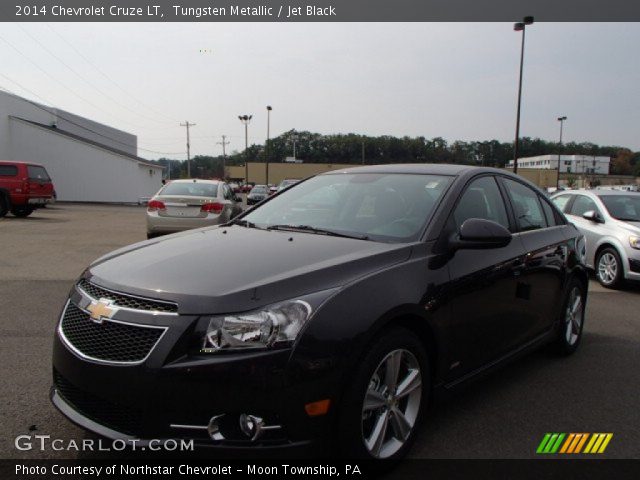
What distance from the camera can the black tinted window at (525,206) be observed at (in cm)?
430

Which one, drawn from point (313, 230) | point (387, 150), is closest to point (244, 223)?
point (313, 230)

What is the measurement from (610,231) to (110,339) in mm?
8375

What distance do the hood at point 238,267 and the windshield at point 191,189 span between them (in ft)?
26.0

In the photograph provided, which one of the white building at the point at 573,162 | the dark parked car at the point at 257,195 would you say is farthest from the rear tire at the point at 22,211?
the white building at the point at 573,162

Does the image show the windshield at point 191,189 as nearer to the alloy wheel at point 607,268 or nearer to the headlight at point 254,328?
the alloy wheel at point 607,268

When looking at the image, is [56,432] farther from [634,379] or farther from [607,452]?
[634,379]

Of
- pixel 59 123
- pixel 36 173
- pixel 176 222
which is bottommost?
pixel 176 222

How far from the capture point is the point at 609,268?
8555 mm

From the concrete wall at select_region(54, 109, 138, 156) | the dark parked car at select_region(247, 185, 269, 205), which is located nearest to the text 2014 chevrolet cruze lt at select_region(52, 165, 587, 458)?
the dark parked car at select_region(247, 185, 269, 205)

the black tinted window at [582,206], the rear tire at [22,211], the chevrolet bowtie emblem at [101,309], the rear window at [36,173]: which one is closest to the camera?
the chevrolet bowtie emblem at [101,309]

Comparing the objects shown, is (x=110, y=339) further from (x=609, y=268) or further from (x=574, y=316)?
(x=609, y=268)

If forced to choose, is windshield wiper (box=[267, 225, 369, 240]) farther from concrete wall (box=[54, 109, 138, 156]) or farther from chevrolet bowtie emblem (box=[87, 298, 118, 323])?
concrete wall (box=[54, 109, 138, 156])

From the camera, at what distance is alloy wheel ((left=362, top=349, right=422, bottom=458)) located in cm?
269

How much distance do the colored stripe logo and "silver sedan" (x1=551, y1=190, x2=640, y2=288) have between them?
18.7 feet
